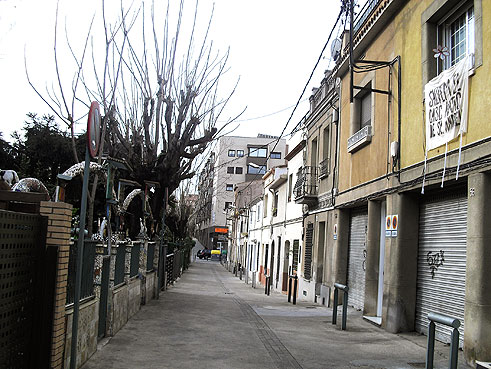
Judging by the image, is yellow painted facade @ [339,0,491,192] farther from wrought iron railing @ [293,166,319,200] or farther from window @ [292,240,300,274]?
window @ [292,240,300,274]

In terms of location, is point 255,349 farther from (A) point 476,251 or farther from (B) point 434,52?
(B) point 434,52

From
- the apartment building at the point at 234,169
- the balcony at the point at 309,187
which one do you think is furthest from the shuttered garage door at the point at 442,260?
the apartment building at the point at 234,169

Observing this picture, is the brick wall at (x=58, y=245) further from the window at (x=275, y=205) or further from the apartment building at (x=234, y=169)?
the apartment building at (x=234, y=169)

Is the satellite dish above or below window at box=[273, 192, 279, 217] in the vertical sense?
above

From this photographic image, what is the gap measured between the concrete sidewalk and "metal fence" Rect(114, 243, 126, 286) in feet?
3.08

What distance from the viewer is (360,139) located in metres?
13.4

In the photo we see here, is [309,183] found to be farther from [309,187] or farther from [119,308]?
[119,308]

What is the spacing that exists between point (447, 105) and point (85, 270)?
6.41m

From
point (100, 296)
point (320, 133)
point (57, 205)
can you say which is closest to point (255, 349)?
point (100, 296)

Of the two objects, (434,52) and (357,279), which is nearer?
(434,52)

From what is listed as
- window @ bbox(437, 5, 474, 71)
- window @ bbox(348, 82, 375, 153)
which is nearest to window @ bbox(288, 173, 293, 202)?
window @ bbox(348, 82, 375, 153)

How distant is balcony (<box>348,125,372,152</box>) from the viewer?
12.9 m

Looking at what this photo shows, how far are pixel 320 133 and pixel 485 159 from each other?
11.6 meters

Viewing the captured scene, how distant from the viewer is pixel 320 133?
741 inches
